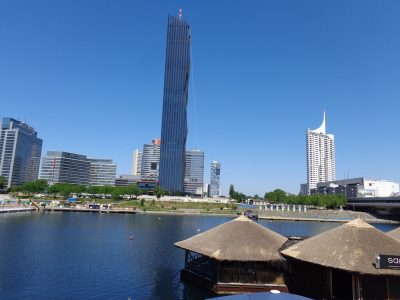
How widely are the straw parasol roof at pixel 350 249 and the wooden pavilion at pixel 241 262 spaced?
3.29 metres

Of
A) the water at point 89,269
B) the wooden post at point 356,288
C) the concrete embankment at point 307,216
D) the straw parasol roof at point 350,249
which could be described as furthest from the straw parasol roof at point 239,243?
the concrete embankment at point 307,216

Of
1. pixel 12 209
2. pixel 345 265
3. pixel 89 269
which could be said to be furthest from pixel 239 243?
pixel 12 209

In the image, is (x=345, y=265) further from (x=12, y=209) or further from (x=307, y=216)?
(x=307, y=216)

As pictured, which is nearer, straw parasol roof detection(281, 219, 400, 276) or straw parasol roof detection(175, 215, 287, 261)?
straw parasol roof detection(281, 219, 400, 276)

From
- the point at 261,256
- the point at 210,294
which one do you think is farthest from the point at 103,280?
the point at 261,256

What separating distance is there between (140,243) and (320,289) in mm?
42832

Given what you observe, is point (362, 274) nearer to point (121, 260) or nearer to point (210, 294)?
point (210, 294)

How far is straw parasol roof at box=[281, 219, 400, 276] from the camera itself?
24.4 meters

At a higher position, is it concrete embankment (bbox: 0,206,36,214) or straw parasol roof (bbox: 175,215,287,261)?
straw parasol roof (bbox: 175,215,287,261)

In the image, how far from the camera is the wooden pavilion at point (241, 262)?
31.0 meters

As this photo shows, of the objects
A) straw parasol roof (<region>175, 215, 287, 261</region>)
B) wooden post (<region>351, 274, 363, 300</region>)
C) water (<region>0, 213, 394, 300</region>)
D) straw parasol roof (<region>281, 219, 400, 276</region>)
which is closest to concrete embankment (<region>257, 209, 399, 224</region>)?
water (<region>0, 213, 394, 300</region>)

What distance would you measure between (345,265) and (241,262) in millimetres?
10326

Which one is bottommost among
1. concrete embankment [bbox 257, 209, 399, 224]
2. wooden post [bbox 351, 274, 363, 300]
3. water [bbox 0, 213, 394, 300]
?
water [bbox 0, 213, 394, 300]

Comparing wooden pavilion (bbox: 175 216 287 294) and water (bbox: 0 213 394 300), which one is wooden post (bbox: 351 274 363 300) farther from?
water (bbox: 0 213 394 300)
